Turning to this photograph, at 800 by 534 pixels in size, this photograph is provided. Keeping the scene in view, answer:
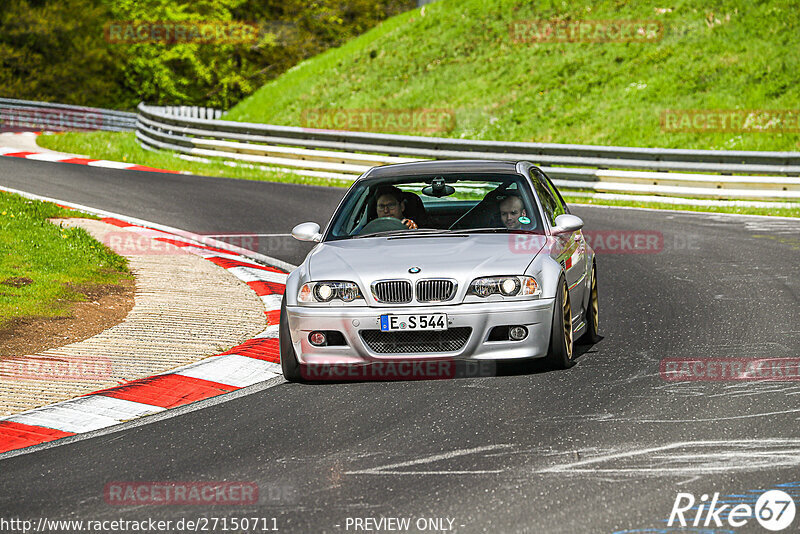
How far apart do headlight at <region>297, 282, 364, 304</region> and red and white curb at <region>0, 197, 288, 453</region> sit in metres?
0.87

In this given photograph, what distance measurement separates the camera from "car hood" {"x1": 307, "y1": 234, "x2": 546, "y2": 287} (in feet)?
23.7

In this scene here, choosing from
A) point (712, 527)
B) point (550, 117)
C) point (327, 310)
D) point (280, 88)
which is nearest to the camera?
point (712, 527)

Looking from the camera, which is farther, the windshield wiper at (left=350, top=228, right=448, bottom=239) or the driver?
the driver

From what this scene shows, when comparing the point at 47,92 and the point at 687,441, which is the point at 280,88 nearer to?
the point at 47,92

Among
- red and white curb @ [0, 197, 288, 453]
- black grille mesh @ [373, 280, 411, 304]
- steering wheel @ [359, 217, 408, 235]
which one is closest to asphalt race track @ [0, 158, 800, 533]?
red and white curb @ [0, 197, 288, 453]

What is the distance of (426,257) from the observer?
7.41 meters

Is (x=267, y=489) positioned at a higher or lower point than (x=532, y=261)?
lower

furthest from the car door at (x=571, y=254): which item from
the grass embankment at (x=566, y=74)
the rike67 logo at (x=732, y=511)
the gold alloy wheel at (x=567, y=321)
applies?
the grass embankment at (x=566, y=74)

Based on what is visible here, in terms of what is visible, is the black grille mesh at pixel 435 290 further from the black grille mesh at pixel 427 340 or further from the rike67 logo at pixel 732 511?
the rike67 logo at pixel 732 511

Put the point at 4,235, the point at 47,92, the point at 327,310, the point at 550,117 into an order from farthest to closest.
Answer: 1. the point at 47,92
2. the point at 550,117
3. the point at 4,235
4. the point at 327,310

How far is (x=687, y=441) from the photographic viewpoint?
5.95 metres

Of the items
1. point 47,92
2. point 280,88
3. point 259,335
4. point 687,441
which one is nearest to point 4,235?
point 259,335

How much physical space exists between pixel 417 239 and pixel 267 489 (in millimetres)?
3037

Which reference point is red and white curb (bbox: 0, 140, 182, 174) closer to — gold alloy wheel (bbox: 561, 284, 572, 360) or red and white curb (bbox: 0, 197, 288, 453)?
red and white curb (bbox: 0, 197, 288, 453)
